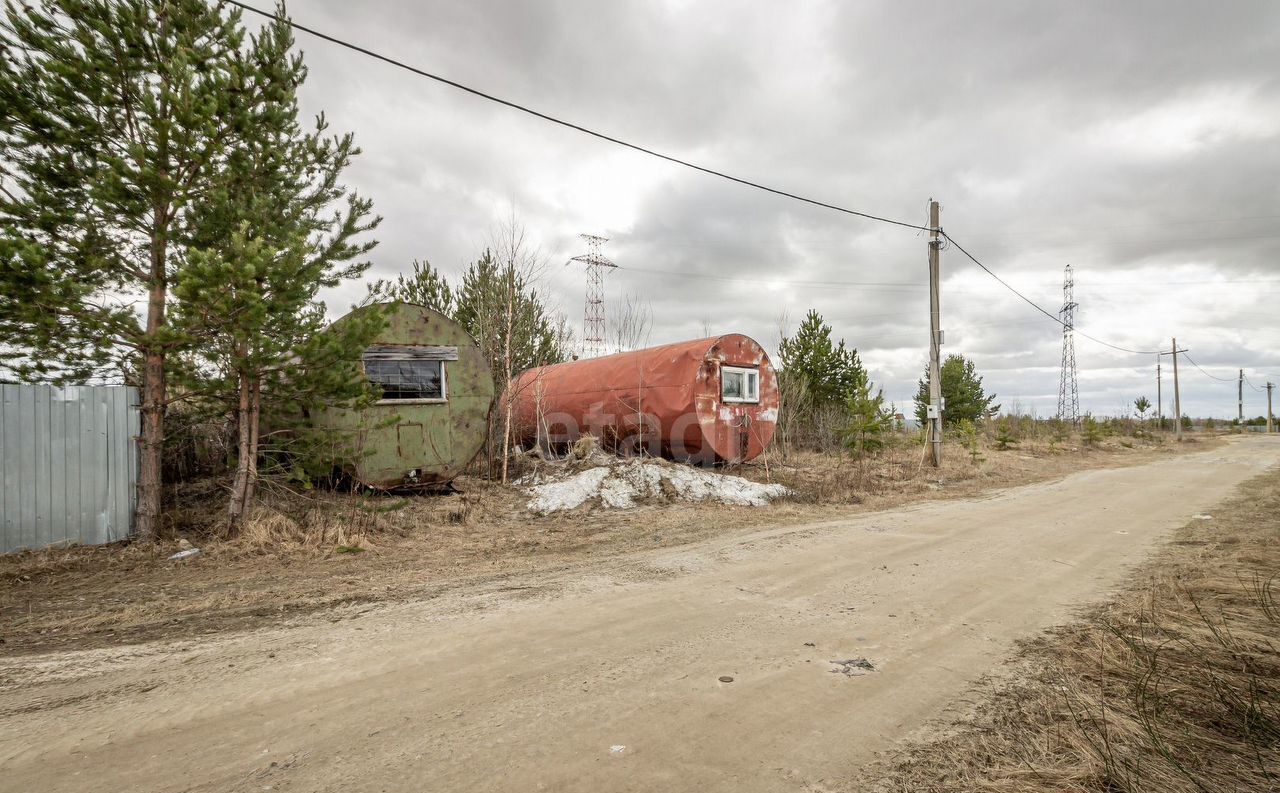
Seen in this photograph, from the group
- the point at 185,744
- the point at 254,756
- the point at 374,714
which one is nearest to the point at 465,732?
the point at 374,714

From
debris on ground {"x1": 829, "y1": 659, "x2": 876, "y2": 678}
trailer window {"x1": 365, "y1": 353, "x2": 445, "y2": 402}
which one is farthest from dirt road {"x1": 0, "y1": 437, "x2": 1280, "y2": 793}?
trailer window {"x1": 365, "y1": 353, "x2": 445, "y2": 402}

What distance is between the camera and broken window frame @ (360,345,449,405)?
10.3m

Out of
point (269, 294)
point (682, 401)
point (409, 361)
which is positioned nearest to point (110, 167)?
point (269, 294)

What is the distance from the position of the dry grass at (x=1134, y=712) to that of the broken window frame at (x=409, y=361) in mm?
9167

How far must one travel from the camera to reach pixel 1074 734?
9.60 ft

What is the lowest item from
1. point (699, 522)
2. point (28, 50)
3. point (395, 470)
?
point (699, 522)

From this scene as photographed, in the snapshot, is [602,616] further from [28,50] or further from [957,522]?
[28,50]

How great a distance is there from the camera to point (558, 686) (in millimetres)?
3482

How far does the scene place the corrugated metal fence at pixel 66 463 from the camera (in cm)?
693

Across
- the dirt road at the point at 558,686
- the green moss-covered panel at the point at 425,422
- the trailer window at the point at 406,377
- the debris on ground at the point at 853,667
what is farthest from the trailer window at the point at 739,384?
the debris on ground at the point at 853,667

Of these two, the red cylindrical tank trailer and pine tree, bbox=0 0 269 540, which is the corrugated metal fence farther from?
the red cylindrical tank trailer

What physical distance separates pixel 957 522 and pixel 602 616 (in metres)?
6.27

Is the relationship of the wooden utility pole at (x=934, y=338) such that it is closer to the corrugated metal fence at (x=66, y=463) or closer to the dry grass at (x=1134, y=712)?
the dry grass at (x=1134, y=712)

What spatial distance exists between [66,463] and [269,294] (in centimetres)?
300
